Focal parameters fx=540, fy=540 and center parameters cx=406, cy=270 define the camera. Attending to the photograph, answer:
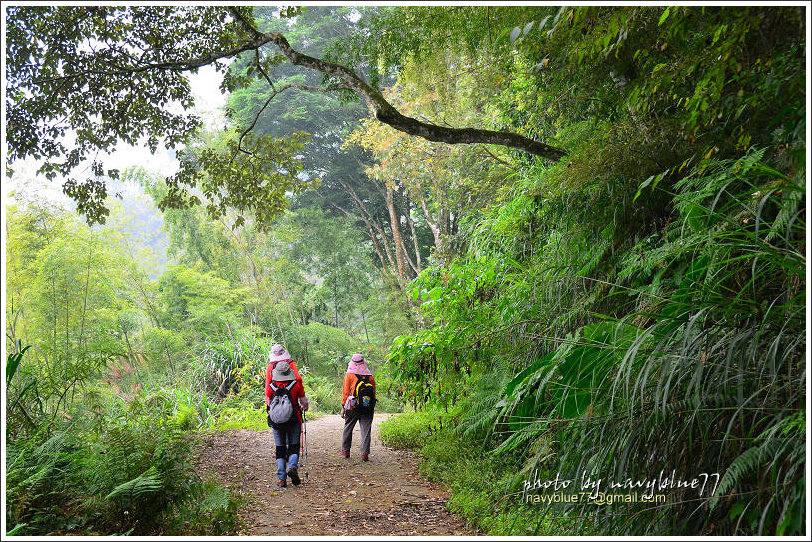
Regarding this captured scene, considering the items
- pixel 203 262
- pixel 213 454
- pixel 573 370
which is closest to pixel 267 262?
pixel 203 262

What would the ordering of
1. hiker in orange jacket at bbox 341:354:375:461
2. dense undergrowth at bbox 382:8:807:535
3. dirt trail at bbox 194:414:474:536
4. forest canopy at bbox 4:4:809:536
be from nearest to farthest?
dense undergrowth at bbox 382:8:807:535
forest canopy at bbox 4:4:809:536
dirt trail at bbox 194:414:474:536
hiker in orange jacket at bbox 341:354:375:461

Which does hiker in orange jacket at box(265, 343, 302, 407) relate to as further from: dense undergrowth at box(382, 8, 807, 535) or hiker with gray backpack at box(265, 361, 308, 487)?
dense undergrowth at box(382, 8, 807, 535)

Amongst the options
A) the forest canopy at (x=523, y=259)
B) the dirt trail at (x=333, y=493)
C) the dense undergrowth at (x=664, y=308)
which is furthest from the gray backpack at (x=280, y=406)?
the dense undergrowth at (x=664, y=308)

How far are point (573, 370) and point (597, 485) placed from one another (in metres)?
0.56

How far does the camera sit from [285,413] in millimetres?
5273

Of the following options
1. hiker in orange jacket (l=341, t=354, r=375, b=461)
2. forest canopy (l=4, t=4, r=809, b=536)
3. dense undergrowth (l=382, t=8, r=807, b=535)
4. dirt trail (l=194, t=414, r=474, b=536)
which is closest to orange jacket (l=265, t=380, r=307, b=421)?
dirt trail (l=194, t=414, r=474, b=536)

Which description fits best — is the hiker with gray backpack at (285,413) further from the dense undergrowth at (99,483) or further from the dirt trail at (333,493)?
the dense undergrowth at (99,483)

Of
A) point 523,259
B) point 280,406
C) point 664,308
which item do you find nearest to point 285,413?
point 280,406

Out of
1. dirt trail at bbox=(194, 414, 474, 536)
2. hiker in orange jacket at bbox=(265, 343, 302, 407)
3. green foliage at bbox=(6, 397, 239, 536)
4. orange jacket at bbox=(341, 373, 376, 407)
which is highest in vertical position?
hiker in orange jacket at bbox=(265, 343, 302, 407)

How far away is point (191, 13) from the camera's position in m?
5.20

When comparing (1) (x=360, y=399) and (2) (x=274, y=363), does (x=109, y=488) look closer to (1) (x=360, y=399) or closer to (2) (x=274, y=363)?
(2) (x=274, y=363)

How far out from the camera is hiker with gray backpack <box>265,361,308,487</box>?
531 centimetres

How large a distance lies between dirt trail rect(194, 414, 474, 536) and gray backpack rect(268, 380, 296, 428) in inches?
23.0

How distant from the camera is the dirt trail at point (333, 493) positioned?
13.6 ft
